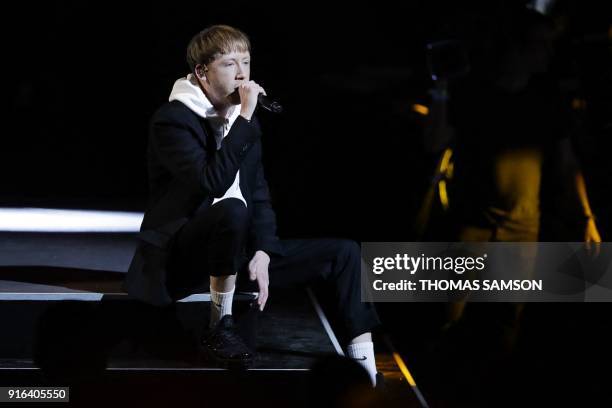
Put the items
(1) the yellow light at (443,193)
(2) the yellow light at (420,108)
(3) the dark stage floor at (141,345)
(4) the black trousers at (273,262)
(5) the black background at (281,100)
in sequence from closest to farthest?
(3) the dark stage floor at (141,345) < (4) the black trousers at (273,262) < (1) the yellow light at (443,193) < (5) the black background at (281,100) < (2) the yellow light at (420,108)

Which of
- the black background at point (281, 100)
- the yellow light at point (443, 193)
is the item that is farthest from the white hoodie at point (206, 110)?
the yellow light at point (443, 193)

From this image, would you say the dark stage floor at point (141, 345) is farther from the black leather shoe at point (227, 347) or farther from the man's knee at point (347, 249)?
the man's knee at point (347, 249)

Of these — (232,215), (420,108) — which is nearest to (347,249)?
(232,215)

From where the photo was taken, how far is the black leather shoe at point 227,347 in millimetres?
2168

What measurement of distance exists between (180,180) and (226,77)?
0.98 ft

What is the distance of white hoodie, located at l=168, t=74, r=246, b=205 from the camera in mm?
2297

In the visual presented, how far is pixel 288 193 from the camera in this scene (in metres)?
5.13

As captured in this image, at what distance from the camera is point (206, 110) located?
2309 mm

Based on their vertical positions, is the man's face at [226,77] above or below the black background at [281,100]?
above

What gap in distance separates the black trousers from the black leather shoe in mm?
145

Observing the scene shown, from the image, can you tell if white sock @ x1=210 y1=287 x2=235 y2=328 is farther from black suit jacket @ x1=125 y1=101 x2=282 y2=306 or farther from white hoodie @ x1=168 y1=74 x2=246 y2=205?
white hoodie @ x1=168 y1=74 x2=246 y2=205

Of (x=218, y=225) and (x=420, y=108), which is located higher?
(x=218, y=225)

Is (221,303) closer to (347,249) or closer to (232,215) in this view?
(232,215)

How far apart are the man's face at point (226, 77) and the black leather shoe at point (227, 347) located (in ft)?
1.91
